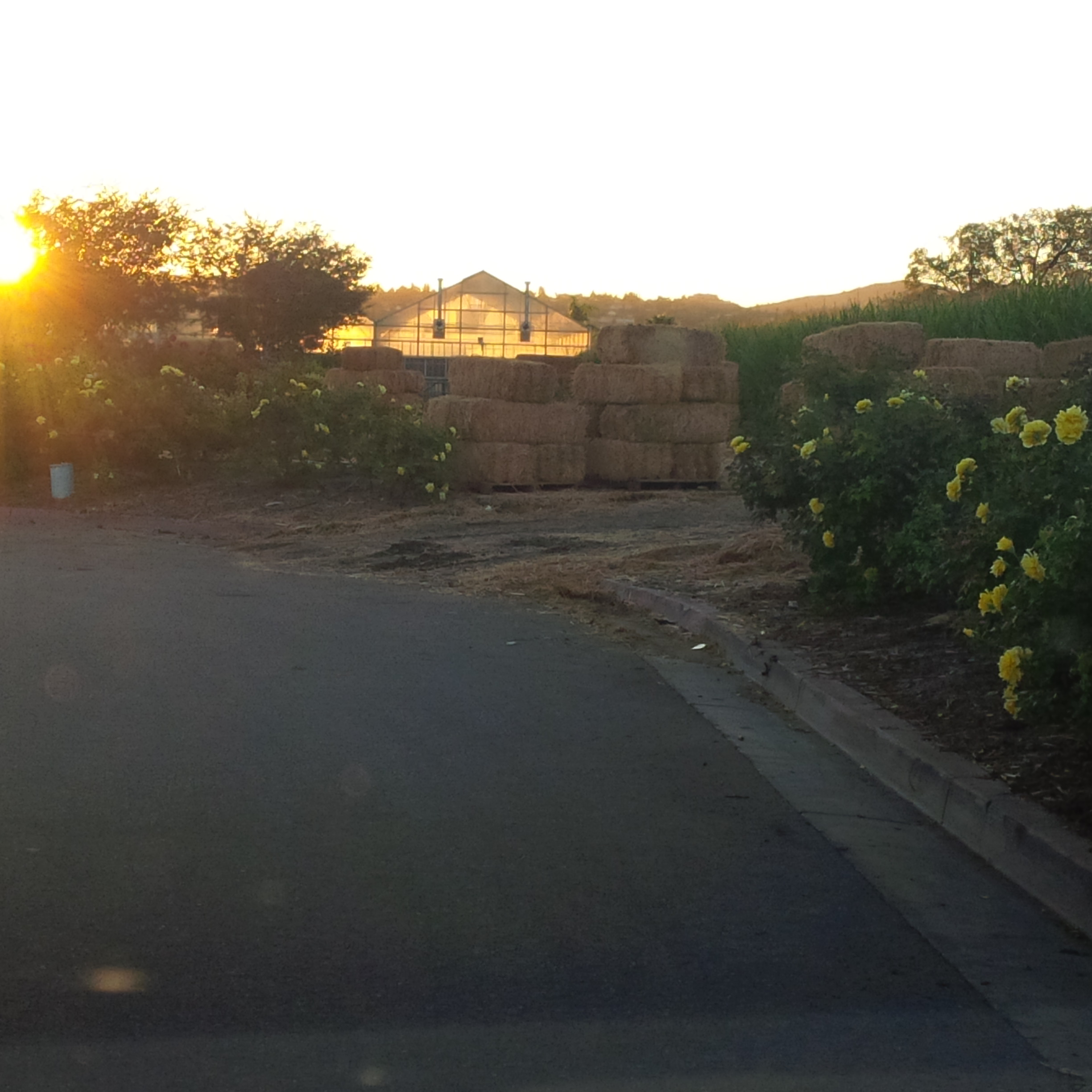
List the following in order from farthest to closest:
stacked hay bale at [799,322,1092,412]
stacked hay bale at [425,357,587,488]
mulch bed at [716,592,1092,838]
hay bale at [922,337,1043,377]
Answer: stacked hay bale at [425,357,587,488]
hay bale at [922,337,1043,377]
stacked hay bale at [799,322,1092,412]
mulch bed at [716,592,1092,838]

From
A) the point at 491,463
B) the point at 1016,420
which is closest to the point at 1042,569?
the point at 1016,420

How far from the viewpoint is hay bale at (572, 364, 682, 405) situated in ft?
72.2

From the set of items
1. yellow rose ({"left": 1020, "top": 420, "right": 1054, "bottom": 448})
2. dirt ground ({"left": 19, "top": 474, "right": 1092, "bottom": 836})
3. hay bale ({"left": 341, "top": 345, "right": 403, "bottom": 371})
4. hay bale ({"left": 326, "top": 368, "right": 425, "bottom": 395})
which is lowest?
dirt ground ({"left": 19, "top": 474, "right": 1092, "bottom": 836})

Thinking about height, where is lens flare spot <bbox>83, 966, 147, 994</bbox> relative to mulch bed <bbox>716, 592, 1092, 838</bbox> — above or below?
below

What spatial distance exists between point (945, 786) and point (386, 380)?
2090cm

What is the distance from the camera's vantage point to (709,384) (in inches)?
878

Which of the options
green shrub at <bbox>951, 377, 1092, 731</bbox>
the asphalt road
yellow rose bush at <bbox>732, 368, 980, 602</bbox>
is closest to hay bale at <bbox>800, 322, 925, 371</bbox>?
yellow rose bush at <bbox>732, 368, 980, 602</bbox>

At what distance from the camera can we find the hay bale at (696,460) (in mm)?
22297

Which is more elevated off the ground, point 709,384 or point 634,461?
point 709,384

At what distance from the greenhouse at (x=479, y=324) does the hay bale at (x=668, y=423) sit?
1260 inches

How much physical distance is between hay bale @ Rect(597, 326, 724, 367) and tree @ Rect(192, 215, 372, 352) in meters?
35.9

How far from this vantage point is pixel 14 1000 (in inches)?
158

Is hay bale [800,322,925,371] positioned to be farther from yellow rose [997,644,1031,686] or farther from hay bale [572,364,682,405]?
yellow rose [997,644,1031,686]

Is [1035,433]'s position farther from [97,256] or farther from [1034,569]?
[97,256]
